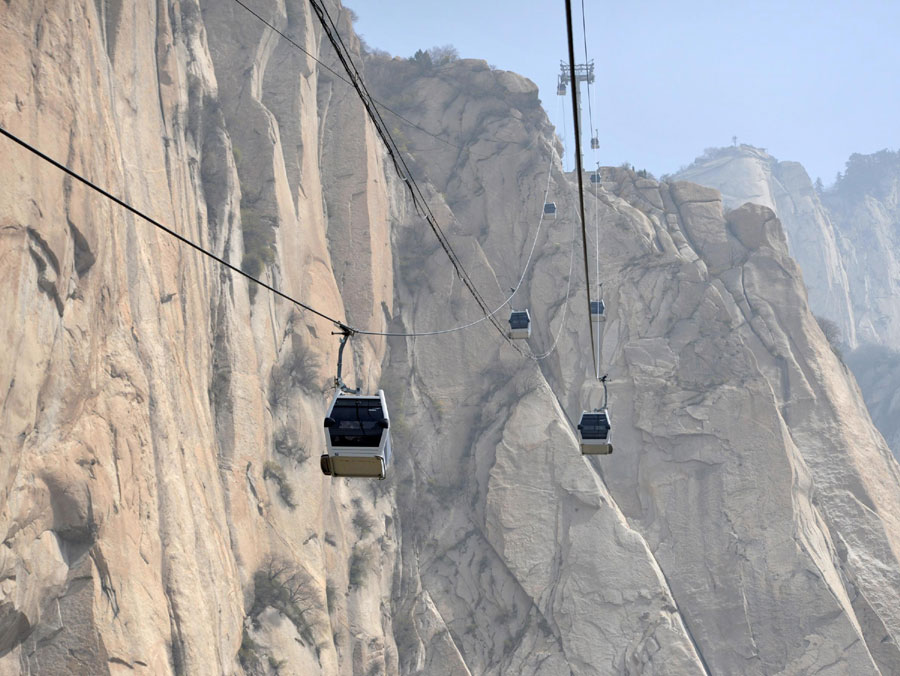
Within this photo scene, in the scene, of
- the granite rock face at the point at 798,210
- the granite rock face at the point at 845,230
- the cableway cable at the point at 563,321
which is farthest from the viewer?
the granite rock face at the point at 798,210

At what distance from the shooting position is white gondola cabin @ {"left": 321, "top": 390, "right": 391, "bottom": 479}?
39.6 feet

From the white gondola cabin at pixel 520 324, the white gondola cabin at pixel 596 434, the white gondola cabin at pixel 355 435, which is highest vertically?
the white gondola cabin at pixel 520 324

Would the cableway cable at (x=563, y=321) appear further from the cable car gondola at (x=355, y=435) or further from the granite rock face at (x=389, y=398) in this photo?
the cable car gondola at (x=355, y=435)

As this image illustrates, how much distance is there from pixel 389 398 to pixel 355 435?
29.8m

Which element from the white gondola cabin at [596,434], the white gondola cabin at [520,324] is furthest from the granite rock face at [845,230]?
the white gondola cabin at [596,434]

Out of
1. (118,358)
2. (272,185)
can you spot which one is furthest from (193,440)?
(272,185)

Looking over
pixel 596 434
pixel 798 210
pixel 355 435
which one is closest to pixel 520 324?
pixel 596 434

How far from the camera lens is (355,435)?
12.1 meters

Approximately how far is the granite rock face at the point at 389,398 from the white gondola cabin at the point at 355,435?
7.90 meters

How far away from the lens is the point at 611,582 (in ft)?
124

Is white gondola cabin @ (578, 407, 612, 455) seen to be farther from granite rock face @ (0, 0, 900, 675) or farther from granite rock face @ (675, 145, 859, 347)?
granite rock face @ (675, 145, 859, 347)

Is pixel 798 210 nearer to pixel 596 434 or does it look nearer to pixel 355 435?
pixel 596 434

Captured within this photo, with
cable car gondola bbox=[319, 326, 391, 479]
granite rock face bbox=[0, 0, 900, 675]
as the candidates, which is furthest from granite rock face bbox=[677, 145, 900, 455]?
cable car gondola bbox=[319, 326, 391, 479]

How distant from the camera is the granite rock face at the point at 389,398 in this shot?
63.2 ft
